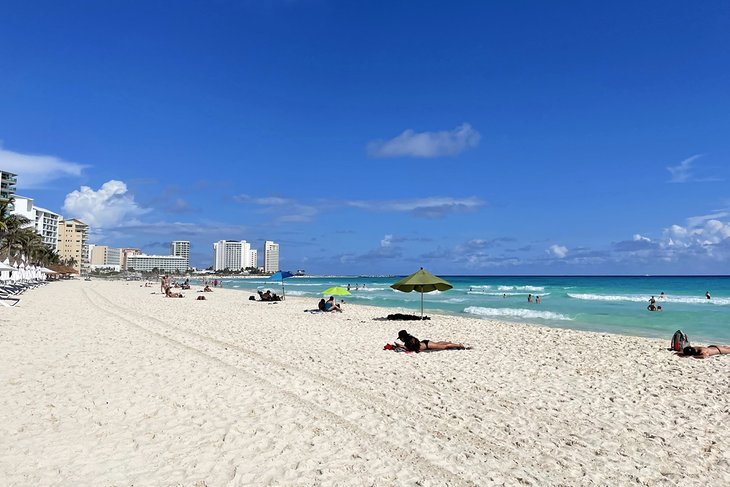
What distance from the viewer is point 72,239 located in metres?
150

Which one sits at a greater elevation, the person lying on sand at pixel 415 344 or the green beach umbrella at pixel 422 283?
the green beach umbrella at pixel 422 283

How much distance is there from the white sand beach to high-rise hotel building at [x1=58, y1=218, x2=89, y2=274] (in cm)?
16108

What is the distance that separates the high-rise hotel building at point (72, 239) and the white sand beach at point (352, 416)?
161 metres

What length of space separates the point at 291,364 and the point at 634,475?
5991 mm

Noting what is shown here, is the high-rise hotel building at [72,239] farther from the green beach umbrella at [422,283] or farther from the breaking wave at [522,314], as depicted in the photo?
the green beach umbrella at [422,283]

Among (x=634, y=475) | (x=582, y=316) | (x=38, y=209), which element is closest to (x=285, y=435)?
(x=634, y=475)

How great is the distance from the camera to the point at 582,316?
2452 cm

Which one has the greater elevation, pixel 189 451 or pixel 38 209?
pixel 38 209

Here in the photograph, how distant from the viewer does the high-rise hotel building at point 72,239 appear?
147500 millimetres

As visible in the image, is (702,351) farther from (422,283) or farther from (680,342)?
(422,283)

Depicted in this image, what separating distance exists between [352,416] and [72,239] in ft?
563

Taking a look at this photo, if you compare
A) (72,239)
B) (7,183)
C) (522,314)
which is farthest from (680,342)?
(72,239)

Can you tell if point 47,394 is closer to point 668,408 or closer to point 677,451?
point 677,451

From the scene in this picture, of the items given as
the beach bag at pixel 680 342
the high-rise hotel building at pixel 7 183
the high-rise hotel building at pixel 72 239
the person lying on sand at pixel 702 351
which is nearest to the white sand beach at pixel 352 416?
the person lying on sand at pixel 702 351
